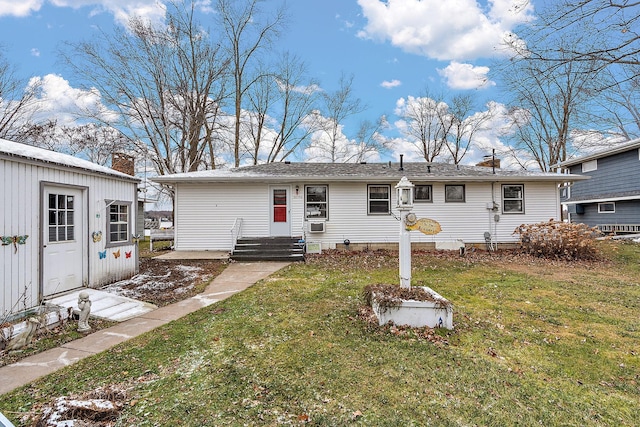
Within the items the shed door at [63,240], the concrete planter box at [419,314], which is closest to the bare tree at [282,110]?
the shed door at [63,240]

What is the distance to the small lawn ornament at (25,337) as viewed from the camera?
375 centimetres

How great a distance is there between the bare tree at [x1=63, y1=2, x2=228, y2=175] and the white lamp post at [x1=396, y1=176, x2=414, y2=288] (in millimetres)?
16748

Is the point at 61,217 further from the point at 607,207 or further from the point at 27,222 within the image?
the point at 607,207

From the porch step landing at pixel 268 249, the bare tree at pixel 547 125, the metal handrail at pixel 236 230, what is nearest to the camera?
the porch step landing at pixel 268 249

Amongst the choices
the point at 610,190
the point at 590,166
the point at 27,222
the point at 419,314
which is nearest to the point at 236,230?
the point at 27,222

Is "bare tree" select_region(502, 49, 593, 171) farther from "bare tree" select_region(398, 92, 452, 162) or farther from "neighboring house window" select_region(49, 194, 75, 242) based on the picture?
"neighboring house window" select_region(49, 194, 75, 242)

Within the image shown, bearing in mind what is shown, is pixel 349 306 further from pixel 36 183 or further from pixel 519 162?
pixel 519 162

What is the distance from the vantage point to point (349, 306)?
5.23 meters

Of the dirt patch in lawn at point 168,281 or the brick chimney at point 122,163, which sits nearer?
the dirt patch in lawn at point 168,281

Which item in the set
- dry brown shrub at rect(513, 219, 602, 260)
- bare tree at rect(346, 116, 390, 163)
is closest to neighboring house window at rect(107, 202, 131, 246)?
dry brown shrub at rect(513, 219, 602, 260)

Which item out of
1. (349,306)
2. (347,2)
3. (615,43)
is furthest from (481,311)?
(347,2)

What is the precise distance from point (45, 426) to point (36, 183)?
4.56m

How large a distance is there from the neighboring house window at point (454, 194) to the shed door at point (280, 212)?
642 cm

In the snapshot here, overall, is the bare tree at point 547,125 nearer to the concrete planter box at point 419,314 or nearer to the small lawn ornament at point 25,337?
the concrete planter box at point 419,314
